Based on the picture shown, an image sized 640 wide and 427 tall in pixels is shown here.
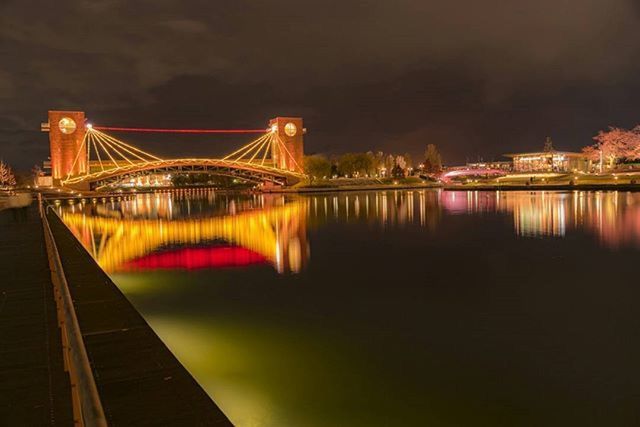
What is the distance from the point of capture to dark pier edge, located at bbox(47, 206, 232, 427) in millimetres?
4133

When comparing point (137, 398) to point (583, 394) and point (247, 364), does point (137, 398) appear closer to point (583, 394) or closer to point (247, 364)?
point (247, 364)

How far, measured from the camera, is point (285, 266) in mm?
14523

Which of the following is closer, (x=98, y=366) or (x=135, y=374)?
(x=135, y=374)

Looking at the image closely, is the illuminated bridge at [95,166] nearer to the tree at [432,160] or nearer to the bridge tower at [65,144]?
the bridge tower at [65,144]

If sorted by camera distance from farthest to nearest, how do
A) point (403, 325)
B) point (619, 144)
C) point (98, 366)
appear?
point (619, 144) < point (403, 325) < point (98, 366)

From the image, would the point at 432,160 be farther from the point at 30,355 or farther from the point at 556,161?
the point at 30,355

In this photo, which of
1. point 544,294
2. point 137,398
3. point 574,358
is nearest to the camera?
point 137,398

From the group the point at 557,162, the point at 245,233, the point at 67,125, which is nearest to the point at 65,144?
the point at 67,125

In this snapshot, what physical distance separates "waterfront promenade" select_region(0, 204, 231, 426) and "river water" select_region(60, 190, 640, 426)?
1.11 m

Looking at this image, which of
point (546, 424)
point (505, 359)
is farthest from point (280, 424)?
point (505, 359)

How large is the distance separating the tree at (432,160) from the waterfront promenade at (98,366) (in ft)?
407

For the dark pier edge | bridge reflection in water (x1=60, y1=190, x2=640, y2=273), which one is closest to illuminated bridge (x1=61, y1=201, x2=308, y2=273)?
bridge reflection in water (x1=60, y1=190, x2=640, y2=273)

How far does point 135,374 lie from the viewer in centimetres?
497

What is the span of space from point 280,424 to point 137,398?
170 cm
